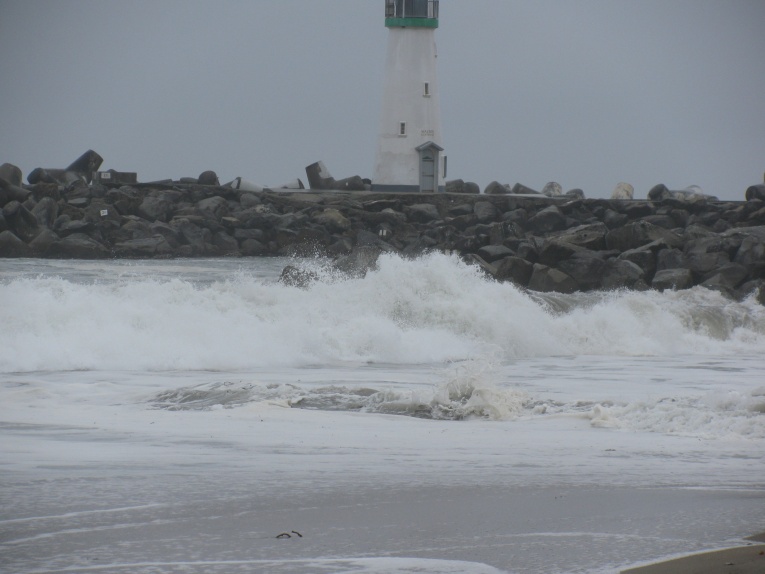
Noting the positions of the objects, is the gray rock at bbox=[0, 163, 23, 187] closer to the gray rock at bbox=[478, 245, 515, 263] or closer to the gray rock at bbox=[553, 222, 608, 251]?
the gray rock at bbox=[478, 245, 515, 263]

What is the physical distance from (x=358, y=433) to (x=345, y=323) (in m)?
5.26

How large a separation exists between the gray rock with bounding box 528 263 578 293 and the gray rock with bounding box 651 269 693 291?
47.0 inches

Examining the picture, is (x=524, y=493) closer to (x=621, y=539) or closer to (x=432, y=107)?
Answer: (x=621, y=539)

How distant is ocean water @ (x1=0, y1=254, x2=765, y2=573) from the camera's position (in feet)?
12.7

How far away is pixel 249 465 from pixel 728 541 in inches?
88.1

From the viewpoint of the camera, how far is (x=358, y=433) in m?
6.11

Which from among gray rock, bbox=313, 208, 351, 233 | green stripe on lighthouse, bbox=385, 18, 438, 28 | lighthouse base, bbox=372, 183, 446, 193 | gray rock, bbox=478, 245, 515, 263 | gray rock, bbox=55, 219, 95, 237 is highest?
green stripe on lighthouse, bbox=385, 18, 438, 28

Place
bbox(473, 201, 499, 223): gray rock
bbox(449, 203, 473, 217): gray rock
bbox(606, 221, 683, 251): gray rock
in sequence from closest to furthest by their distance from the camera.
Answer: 1. bbox(606, 221, 683, 251): gray rock
2. bbox(473, 201, 499, 223): gray rock
3. bbox(449, 203, 473, 217): gray rock

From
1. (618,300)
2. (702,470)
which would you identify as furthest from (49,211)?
(702,470)

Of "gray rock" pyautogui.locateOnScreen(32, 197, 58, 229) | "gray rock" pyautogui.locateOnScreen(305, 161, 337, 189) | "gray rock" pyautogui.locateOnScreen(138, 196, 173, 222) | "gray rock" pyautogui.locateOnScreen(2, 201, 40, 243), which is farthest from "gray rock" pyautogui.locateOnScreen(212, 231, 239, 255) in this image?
"gray rock" pyautogui.locateOnScreen(305, 161, 337, 189)

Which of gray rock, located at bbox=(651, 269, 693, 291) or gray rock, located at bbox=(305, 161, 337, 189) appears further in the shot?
gray rock, located at bbox=(305, 161, 337, 189)

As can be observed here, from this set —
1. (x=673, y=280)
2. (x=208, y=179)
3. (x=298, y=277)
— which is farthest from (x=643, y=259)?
(x=208, y=179)

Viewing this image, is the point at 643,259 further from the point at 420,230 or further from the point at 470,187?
the point at 470,187

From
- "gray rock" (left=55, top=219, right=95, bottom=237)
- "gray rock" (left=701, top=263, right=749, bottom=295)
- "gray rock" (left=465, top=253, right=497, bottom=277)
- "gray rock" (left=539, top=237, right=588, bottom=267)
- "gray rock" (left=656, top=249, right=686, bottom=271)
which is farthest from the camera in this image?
"gray rock" (left=55, top=219, right=95, bottom=237)
